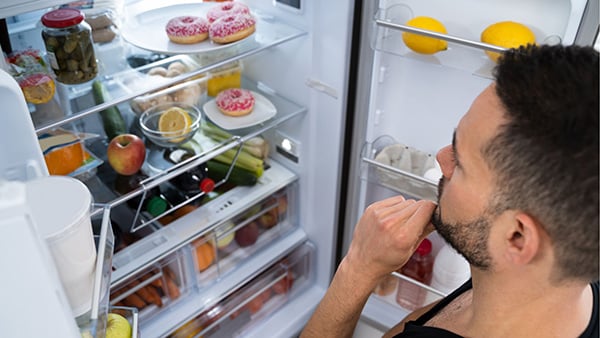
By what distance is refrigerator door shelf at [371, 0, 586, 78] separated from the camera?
3.39 feet

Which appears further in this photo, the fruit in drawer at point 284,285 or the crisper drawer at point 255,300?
the fruit in drawer at point 284,285

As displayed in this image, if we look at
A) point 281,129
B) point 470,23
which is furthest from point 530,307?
point 281,129

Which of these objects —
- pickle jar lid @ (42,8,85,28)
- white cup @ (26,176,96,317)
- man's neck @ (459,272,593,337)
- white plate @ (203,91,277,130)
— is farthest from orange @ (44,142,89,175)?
man's neck @ (459,272,593,337)

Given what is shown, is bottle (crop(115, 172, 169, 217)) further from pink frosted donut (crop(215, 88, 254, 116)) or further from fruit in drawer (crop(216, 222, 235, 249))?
pink frosted donut (crop(215, 88, 254, 116))

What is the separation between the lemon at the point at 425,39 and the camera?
1.13m

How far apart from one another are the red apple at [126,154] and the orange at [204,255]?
0.34 meters

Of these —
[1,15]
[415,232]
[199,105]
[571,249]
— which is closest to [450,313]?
[415,232]

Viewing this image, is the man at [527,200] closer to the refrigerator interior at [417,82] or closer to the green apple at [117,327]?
the refrigerator interior at [417,82]

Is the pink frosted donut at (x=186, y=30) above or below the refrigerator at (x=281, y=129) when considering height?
above

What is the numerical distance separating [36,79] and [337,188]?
0.86m

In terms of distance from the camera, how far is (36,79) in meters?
1.11

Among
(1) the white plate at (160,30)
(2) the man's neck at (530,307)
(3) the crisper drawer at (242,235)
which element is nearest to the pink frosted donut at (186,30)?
(1) the white plate at (160,30)

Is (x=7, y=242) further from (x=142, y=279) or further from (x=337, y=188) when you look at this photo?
(x=337, y=188)

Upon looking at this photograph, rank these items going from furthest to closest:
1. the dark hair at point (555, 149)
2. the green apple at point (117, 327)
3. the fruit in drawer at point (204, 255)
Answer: the fruit in drawer at point (204, 255), the green apple at point (117, 327), the dark hair at point (555, 149)
